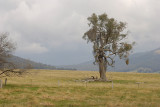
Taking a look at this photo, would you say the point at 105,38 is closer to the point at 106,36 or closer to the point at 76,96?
the point at 106,36

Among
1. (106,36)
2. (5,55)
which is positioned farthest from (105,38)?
(5,55)

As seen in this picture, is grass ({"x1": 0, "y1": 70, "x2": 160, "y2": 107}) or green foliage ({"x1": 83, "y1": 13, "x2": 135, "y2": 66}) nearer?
grass ({"x1": 0, "y1": 70, "x2": 160, "y2": 107})

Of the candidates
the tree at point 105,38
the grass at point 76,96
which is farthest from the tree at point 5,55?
the tree at point 105,38

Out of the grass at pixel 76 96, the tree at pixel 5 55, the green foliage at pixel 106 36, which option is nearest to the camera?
the grass at pixel 76 96

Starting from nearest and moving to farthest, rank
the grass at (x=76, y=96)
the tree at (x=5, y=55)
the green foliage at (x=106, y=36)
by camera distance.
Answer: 1. the grass at (x=76, y=96)
2. the tree at (x=5, y=55)
3. the green foliage at (x=106, y=36)

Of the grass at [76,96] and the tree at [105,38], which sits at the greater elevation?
the tree at [105,38]

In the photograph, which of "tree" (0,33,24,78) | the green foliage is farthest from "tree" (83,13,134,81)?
"tree" (0,33,24,78)

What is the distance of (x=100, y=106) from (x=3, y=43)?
23.6m

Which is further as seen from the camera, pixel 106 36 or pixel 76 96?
pixel 106 36

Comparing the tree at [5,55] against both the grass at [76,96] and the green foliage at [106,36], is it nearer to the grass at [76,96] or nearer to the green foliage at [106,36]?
the grass at [76,96]

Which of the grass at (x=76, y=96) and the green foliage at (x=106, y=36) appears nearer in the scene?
the grass at (x=76, y=96)

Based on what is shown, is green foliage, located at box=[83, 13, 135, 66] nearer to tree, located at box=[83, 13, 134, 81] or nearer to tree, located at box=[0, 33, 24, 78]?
tree, located at box=[83, 13, 134, 81]

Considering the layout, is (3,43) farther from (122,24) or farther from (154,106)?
(122,24)

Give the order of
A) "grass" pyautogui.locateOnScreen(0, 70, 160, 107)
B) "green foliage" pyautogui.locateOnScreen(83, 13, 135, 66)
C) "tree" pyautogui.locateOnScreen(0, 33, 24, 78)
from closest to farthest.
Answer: "grass" pyautogui.locateOnScreen(0, 70, 160, 107)
"tree" pyautogui.locateOnScreen(0, 33, 24, 78)
"green foliage" pyautogui.locateOnScreen(83, 13, 135, 66)
